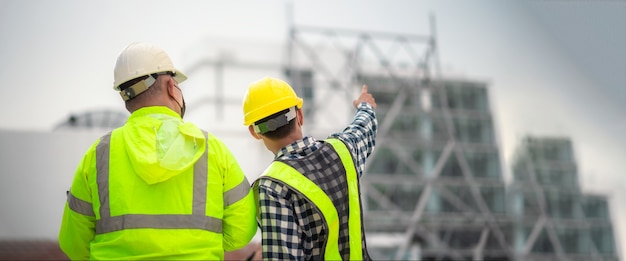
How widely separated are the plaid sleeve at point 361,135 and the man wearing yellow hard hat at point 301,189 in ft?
0.03

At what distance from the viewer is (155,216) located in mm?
2068

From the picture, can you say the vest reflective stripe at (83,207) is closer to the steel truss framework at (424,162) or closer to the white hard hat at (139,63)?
the white hard hat at (139,63)

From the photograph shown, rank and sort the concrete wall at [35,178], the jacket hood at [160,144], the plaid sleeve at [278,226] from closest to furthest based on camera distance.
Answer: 1. the jacket hood at [160,144]
2. the plaid sleeve at [278,226]
3. the concrete wall at [35,178]

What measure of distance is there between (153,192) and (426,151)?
104ft

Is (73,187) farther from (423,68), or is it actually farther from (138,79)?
(423,68)

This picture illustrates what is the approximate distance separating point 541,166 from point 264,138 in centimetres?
3605

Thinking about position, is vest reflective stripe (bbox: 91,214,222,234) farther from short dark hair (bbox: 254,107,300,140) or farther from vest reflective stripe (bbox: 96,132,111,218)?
short dark hair (bbox: 254,107,300,140)

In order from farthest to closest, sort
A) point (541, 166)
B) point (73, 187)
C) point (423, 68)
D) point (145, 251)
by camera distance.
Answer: point (541, 166), point (423, 68), point (73, 187), point (145, 251)

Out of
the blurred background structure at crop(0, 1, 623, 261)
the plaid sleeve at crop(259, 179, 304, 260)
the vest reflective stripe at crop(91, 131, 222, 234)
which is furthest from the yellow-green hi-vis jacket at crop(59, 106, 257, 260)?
the blurred background structure at crop(0, 1, 623, 261)

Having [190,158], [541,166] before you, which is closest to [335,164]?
[190,158]

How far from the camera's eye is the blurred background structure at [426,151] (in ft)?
98.6

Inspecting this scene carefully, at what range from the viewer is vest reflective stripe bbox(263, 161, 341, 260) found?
7.68 ft

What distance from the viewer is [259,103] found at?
252 centimetres

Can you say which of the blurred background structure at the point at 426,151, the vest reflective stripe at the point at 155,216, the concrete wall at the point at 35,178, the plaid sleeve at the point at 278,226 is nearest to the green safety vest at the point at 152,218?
the vest reflective stripe at the point at 155,216
